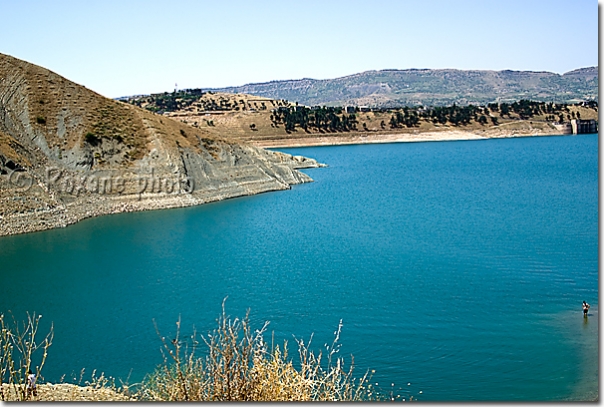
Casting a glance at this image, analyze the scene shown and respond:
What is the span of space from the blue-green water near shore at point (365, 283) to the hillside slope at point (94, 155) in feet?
6.27

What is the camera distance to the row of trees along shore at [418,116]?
4756 inches

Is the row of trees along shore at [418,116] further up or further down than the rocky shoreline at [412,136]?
further up

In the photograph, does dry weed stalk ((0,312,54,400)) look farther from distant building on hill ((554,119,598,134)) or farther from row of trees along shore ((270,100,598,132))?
distant building on hill ((554,119,598,134))

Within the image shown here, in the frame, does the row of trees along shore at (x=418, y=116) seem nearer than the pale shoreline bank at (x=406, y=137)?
No

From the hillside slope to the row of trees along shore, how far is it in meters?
68.1

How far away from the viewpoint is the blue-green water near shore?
57.5 feet

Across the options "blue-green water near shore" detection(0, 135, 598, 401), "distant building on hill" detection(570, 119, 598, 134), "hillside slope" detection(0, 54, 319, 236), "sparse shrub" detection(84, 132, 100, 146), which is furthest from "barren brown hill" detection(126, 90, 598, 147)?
"blue-green water near shore" detection(0, 135, 598, 401)

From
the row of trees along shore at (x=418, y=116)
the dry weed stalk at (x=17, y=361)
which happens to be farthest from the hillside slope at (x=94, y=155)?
the row of trees along shore at (x=418, y=116)

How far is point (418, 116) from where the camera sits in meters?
128

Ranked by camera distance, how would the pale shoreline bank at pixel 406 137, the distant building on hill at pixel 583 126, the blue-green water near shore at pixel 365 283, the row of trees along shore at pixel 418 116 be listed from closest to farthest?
the blue-green water near shore at pixel 365 283 < the pale shoreline bank at pixel 406 137 < the row of trees along shore at pixel 418 116 < the distant building on hill at pixel 583 126

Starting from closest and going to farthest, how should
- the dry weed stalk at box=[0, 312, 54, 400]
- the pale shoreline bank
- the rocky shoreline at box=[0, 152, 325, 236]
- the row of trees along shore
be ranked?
the dry weed stalk at box=[0, 312, 54, 400], the rocky shoreline at box=[0, 152, 325, 236], the pale shoreline bank, the row of trees along shore

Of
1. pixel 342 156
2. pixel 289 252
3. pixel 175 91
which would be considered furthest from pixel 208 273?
pixel 175 91

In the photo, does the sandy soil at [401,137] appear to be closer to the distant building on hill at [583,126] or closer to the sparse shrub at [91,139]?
the distant building on hill at [583,126]

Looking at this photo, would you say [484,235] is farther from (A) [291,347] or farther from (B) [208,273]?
(A) [291,347]
